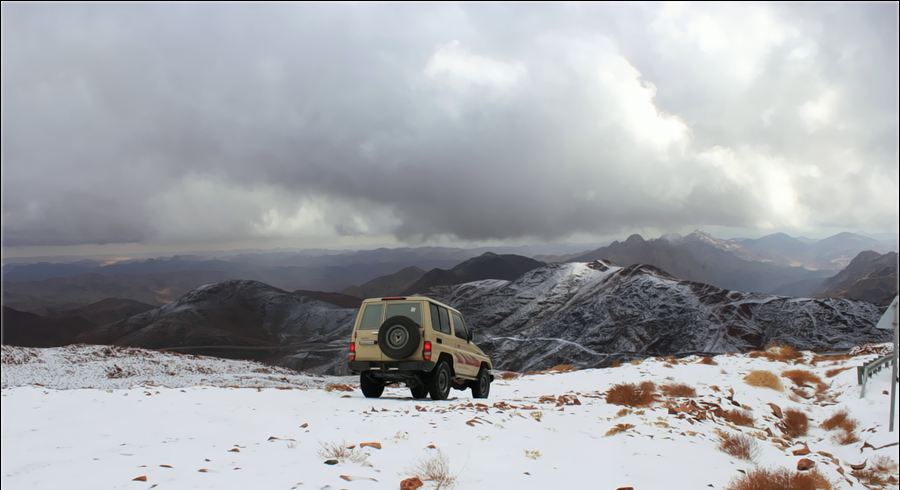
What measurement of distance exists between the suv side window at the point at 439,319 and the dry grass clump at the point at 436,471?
229 inches

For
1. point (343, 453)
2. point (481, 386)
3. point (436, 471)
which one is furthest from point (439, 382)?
point (436, 471)

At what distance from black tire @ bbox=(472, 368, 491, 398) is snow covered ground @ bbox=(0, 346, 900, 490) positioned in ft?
7.28

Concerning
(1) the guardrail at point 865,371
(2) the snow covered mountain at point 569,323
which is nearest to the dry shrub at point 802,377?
(1) the guardrail at point 865,371

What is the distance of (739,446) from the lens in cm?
827

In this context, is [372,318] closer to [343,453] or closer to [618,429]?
[343,453]

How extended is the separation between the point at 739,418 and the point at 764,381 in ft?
16.1

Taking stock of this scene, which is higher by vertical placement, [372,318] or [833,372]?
[372,318]

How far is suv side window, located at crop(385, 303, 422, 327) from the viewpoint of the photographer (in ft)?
38.6

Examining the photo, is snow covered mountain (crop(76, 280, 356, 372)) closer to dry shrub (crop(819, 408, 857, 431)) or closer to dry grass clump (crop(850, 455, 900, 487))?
dry shrub (crop(819, 408, 857, 431))

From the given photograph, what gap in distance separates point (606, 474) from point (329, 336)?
128245 millimetres

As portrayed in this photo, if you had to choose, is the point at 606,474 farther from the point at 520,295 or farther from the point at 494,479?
the point at 520,295

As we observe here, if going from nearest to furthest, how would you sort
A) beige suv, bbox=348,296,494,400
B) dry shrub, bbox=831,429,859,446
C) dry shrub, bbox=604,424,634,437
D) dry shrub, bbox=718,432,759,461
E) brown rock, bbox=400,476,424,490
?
brown rock, bbox=400,476,424,490 → dry shrub, bbox=718,432,759,461 → dry shrub, bbox=604,424,634,437 → dry shrub, bbox=831,429,859,446 → beige suv, bbox=348,296,494,400

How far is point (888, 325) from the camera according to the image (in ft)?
26.4

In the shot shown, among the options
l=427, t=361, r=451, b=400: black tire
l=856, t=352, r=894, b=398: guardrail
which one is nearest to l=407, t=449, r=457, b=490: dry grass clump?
l=427, t=361, r=451, b=400: black tire
